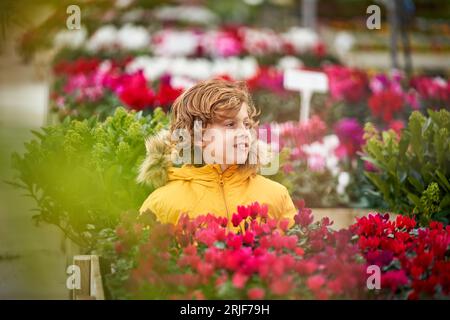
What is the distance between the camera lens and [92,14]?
1050 inches

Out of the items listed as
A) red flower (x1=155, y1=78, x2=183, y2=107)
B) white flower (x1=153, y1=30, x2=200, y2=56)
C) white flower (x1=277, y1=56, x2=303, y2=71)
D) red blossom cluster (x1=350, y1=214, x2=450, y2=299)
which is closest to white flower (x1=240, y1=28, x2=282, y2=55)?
white flower (x1=277, y1=56, x2=303, y2=71)

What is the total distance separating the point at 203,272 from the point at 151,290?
0.24 meters

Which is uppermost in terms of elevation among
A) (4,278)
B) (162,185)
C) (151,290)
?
(162,185)

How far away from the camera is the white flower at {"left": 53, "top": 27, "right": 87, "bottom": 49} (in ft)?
59.8

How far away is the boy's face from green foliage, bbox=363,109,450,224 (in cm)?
153

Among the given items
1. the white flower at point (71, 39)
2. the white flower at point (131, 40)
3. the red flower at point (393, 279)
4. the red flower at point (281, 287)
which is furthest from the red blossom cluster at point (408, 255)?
the white flower at point (71, 39)

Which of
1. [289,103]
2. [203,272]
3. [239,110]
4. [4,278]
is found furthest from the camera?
[289,103]

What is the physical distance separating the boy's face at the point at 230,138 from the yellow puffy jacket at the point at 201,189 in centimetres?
9

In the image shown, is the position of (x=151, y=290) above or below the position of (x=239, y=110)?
below

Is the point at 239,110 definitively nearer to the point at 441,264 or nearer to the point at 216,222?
the point at 216,222

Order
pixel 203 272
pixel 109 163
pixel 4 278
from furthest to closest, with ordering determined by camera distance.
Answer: pixel 4 278, pixel 109 163, pixel 203 272

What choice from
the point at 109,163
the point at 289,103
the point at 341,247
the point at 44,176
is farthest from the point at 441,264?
the point at 289,103

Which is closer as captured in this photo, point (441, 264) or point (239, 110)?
point (441, 264)

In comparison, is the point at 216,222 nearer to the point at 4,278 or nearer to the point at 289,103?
the point at 4,278
